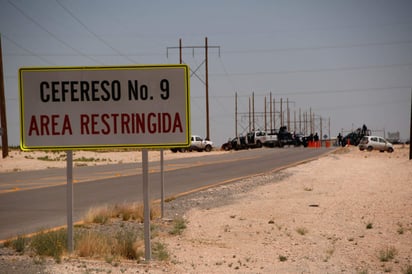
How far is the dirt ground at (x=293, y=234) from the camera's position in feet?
37.6

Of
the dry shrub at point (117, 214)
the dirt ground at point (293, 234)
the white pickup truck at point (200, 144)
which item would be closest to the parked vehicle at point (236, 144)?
the white pickup truck at point (200, 144)

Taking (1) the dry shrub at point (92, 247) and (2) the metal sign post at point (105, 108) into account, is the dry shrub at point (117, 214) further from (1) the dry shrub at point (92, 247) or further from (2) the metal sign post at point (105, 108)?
(2) the metal sign post at point (105, 108)

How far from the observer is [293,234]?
1477 centimetres

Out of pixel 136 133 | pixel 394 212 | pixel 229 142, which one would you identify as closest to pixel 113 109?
pixel 136 133

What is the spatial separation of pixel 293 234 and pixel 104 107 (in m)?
6.16

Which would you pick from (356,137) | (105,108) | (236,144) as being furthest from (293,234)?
(356,137)

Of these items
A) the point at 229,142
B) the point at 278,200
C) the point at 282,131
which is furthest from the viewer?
the point at 282,131

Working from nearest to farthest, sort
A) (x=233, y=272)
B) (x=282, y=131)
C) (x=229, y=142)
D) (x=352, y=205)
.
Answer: (x=233, y=272) < (x=352, y=205) < (x=229, y=142) < (x=282, y=131)

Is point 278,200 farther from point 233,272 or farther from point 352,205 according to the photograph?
point 233,272

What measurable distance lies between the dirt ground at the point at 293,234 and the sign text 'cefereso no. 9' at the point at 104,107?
1760 mm

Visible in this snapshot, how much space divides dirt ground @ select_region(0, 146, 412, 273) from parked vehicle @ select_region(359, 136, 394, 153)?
154 feet

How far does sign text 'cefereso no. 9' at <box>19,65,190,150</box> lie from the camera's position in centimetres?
997

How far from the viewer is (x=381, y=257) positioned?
1263 cm

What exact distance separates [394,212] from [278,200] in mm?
3699
